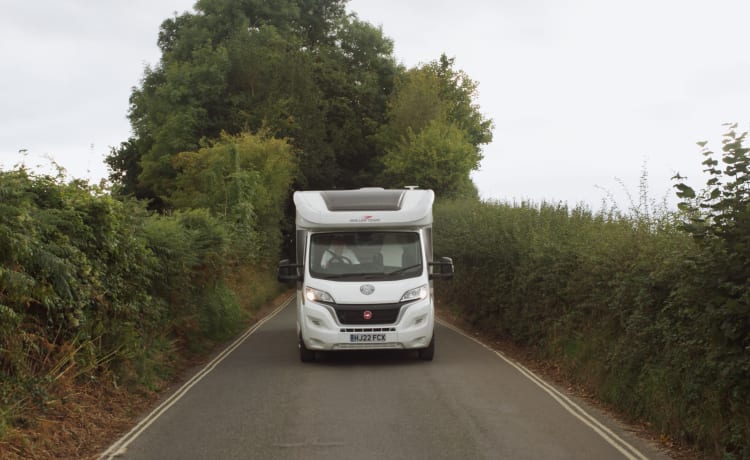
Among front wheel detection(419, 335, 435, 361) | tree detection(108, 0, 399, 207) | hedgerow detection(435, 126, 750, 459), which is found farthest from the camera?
tree detection(108, 0, 399, 207)

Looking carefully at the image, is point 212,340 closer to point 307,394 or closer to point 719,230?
point 307,394

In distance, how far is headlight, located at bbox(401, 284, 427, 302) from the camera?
1420cm

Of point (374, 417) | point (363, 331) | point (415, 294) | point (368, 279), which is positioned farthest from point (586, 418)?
point (368, 279)

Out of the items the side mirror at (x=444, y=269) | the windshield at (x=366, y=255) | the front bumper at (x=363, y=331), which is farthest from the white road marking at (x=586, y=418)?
the windshield at (x=366, y=255)

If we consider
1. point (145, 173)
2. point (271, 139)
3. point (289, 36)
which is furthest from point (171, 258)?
point (289, 36)

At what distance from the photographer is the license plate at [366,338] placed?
14.0 m

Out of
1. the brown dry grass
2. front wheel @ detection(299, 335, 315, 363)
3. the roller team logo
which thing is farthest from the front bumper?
the brown dry grass

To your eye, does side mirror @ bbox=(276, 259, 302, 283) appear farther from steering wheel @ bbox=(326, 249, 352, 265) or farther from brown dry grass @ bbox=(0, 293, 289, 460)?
brown dry grass @ bbox=(0, 293, 289, 460)

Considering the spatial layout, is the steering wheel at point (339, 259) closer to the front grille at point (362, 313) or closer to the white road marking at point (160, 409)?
the front grille at point (362, 313)

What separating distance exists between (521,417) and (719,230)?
10.9 ft

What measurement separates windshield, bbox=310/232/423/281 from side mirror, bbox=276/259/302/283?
1.33 ft

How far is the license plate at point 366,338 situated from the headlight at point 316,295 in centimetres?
73

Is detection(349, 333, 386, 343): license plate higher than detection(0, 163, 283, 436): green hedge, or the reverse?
detection(0, 163, 283, 436): green hedge

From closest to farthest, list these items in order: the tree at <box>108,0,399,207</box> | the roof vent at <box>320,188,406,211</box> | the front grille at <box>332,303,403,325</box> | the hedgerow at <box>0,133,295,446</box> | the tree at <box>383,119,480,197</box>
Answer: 1. the hedgerow at <box>0,133,295,446</box>
2. the front grille at <box>332,303,403,325</box>
3. the roof vent at <box>320,188,406,211</box>
4. the tree at <box>108,0,399,207</box>
5. the tree at <box>383,119,480,197</box>
